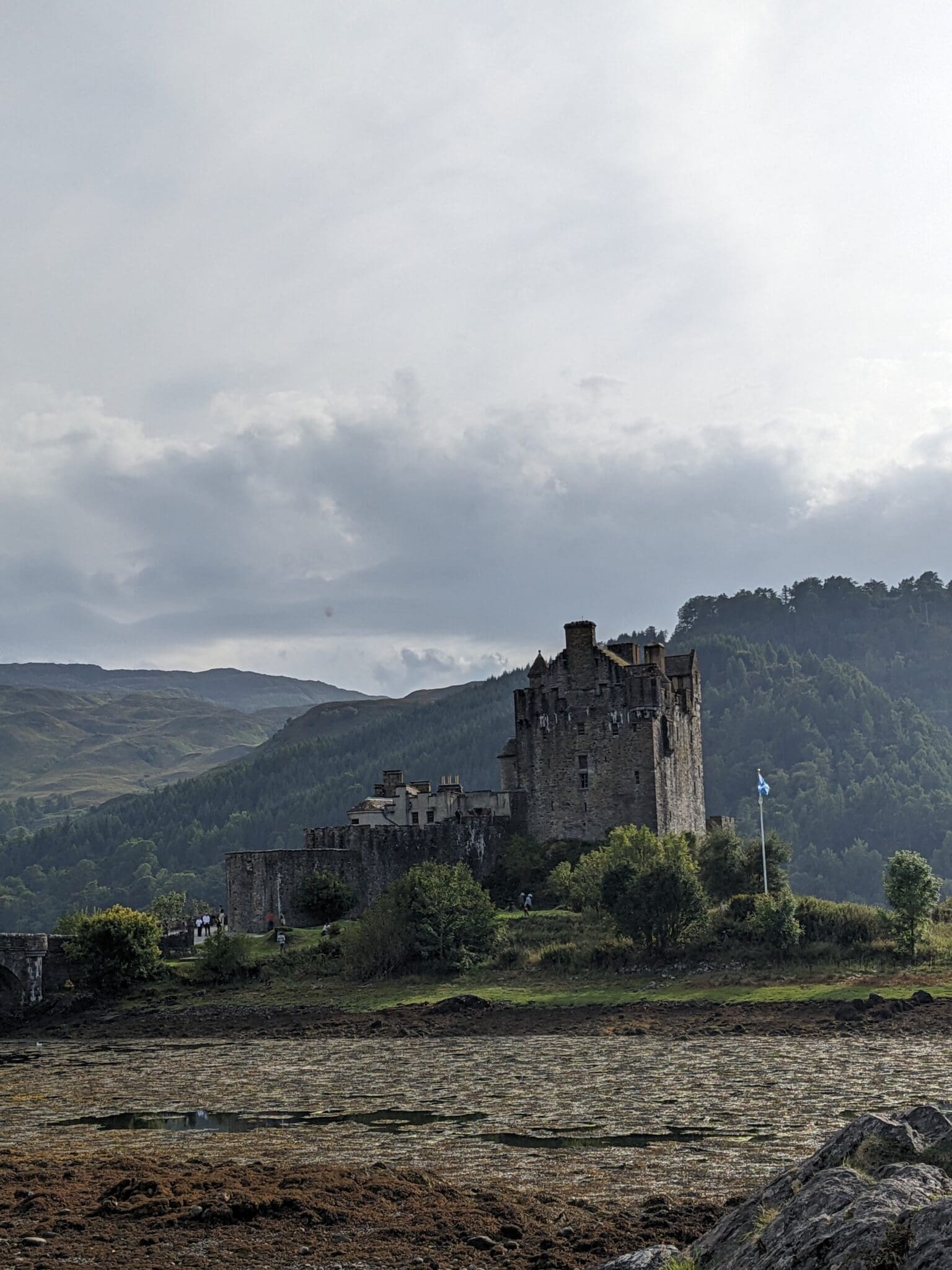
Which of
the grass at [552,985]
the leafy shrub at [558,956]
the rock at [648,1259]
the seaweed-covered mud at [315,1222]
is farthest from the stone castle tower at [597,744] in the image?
the rock at [648,1259]

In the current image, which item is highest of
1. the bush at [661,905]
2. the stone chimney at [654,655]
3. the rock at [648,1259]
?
the stone chimney at [654,655]

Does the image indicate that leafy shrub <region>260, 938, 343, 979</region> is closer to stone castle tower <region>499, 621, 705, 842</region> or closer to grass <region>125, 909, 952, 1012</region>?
grass <region>125, 909, 952, 1012</region>

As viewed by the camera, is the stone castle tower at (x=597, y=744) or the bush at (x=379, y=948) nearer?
the bush at (x=379, y=948)

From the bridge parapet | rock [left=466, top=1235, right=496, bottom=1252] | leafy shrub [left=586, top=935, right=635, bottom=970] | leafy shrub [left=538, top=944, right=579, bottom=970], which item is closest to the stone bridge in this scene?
A: the bridge parapet

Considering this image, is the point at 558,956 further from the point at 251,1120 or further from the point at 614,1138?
the point at 614,1138

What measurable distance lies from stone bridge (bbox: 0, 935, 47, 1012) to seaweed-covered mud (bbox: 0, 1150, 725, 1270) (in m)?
48.3

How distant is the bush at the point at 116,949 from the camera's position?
68.9m

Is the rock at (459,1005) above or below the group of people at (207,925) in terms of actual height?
below

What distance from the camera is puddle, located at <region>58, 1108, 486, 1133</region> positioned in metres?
29.5

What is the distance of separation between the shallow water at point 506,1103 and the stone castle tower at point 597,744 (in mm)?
35043

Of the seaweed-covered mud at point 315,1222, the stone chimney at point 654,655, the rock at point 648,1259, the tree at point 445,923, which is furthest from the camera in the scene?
the stone chimney at point 654,655

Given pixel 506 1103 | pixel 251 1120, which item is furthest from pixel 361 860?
pixel 251 1120

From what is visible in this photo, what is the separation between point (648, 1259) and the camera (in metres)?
13.3

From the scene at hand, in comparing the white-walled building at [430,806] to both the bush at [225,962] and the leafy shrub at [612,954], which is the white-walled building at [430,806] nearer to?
the bush at [225,962]
